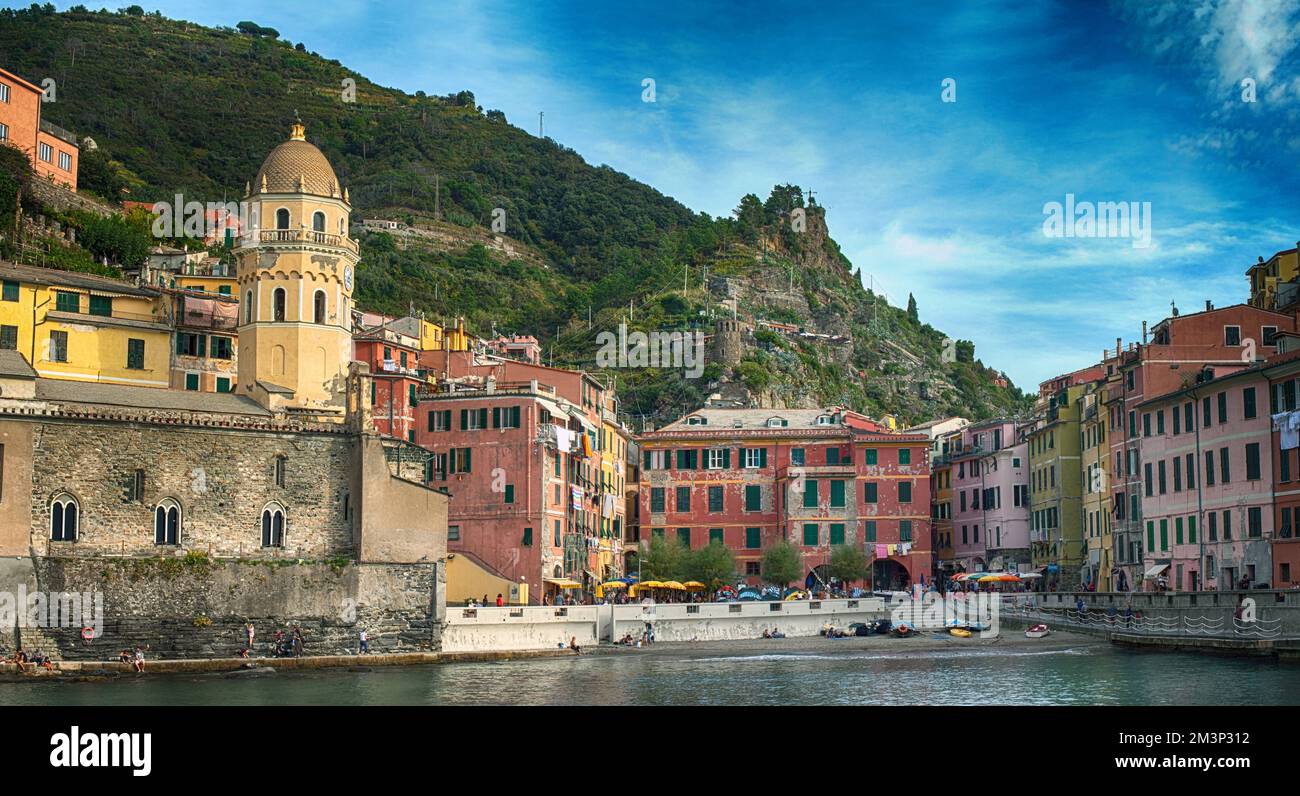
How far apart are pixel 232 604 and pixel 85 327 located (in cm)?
2068

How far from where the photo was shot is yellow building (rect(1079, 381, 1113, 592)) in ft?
253

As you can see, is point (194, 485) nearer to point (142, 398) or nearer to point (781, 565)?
point (142, 398)

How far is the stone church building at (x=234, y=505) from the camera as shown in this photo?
160 ft

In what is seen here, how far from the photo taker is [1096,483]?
7931cm

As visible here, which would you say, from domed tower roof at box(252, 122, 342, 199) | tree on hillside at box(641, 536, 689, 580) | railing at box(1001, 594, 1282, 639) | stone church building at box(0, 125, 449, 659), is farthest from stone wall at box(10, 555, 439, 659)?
railing at box(1001, 594, 1282, 639)

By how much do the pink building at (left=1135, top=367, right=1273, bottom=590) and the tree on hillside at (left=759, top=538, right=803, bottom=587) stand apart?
21.3m

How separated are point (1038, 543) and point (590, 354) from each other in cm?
6246

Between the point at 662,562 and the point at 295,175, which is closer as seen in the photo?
the point at 295,175

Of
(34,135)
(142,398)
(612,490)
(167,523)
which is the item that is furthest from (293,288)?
(34,135)

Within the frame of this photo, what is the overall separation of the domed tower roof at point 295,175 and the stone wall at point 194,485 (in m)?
12.8

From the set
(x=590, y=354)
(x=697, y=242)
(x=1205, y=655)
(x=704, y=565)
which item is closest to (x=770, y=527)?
(x=704, y=565)
